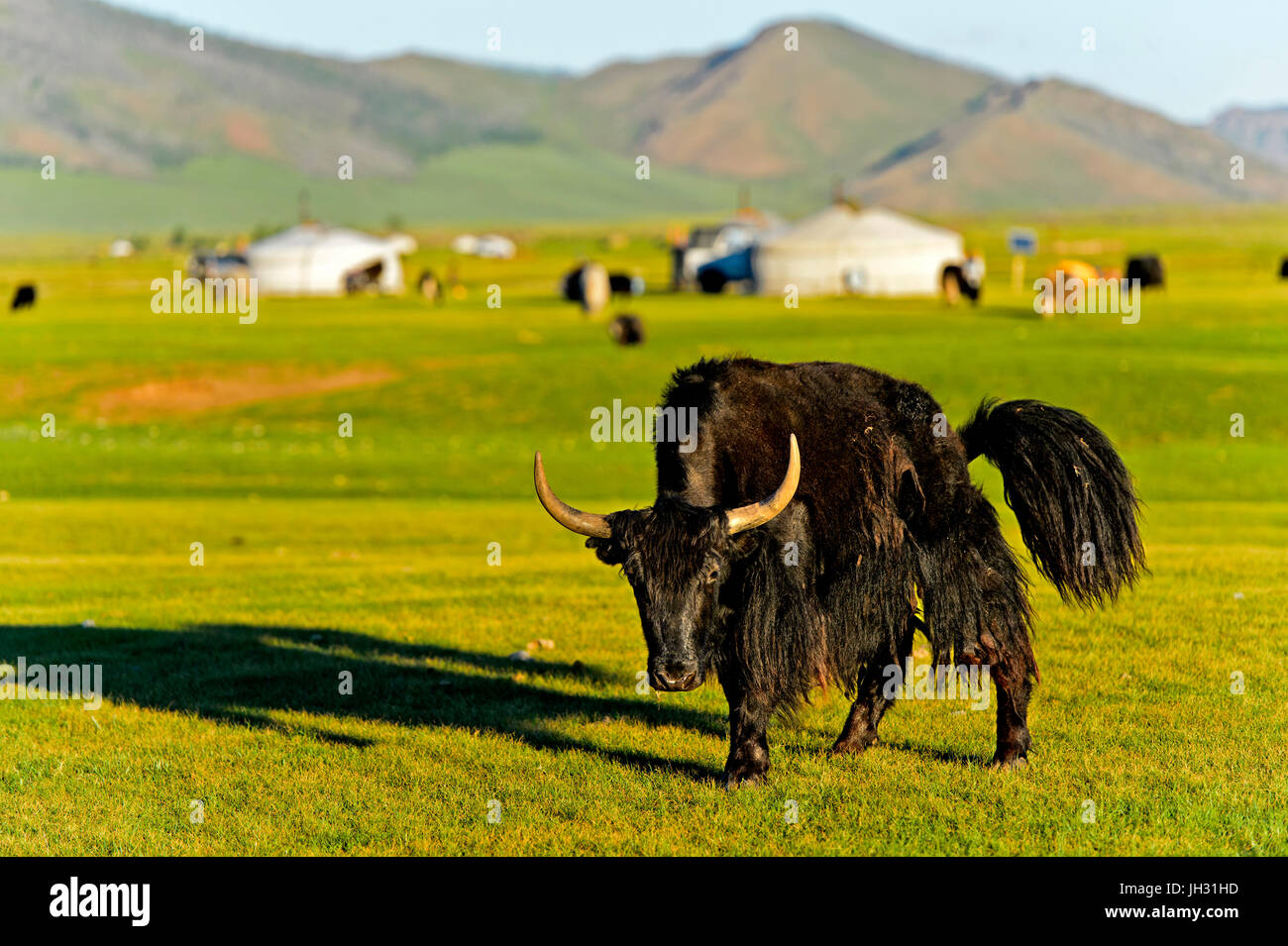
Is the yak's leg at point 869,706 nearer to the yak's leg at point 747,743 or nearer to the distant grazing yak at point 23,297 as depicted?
the yak's leg at point 747,743

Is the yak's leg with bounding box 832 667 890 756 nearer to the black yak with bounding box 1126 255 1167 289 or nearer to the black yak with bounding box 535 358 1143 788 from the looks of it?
the black yak with bounding box 535 358 1143 788

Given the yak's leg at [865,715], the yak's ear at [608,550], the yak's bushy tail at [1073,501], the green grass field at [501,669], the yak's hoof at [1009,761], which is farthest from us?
the yak's bushy tail at [1073,501]

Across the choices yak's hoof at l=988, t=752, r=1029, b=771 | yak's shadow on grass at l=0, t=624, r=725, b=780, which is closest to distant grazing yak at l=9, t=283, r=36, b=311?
yak's shadow on grass at l=0, t=624, r=725, b=780

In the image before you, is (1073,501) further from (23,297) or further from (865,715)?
(23,297)

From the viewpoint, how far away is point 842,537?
8.71 m

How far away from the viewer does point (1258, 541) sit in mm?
17938

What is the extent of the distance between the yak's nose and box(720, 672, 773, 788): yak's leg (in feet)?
2.01

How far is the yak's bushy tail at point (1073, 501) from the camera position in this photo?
9.16m

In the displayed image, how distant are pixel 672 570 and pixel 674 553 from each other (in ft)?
0.30

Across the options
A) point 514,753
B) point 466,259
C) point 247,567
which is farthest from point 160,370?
point 466,259

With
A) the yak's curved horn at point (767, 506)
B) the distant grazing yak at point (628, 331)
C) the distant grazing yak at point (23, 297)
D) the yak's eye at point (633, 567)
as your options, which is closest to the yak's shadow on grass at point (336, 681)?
the yak's eye at point (633, 567)
